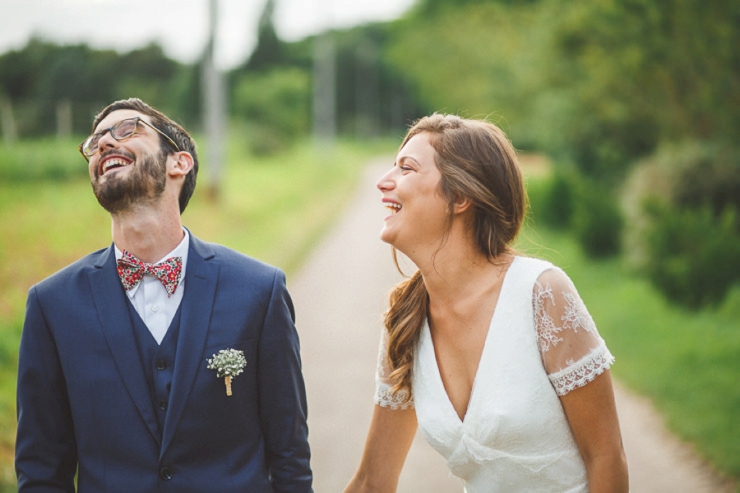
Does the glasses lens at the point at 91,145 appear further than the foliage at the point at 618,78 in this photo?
No

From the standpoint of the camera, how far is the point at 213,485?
2.23 meters

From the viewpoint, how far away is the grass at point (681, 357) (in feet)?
19.1

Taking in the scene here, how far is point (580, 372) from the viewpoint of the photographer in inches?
91.7

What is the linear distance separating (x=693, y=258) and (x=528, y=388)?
7.75 meters

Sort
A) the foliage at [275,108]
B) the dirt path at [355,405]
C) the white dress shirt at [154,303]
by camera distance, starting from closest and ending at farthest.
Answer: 1. the white dress shirt at [154,303]
2. the dirt path at [355,405]
3. the foliage at [275,108]

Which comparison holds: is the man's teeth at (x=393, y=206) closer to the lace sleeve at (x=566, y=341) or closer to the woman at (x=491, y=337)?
the woman at (x=491, y=337)

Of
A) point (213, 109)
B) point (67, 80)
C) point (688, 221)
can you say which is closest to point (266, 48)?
point (67, 80)

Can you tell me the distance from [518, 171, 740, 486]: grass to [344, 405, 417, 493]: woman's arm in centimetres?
235

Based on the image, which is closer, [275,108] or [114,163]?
[114,163]

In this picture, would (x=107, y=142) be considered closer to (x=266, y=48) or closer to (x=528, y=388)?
(x=528, y=388)

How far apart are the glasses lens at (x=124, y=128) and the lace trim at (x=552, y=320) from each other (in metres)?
1.45

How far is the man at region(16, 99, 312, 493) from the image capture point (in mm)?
2191

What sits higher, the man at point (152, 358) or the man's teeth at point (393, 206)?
the man's teeth at point (393, 206)

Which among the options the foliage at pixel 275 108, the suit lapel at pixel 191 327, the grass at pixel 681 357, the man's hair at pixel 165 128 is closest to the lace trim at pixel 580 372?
the suit lapel at pixel 191 327
